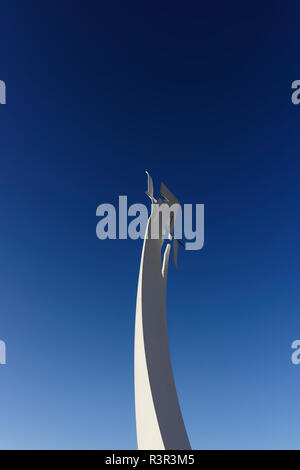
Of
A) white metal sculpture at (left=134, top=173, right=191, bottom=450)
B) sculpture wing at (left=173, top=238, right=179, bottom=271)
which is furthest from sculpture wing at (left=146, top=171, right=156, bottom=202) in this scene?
sculpture wing at (left=173, top=238, right=179, bottom=271)

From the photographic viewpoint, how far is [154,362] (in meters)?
10.9

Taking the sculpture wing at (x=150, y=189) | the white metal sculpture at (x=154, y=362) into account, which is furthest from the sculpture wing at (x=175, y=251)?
the sculpture wing at (x=150, y=189)

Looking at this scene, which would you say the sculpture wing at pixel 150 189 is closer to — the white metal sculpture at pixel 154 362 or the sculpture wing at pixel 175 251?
the white metal sculpture at pixel 154 362

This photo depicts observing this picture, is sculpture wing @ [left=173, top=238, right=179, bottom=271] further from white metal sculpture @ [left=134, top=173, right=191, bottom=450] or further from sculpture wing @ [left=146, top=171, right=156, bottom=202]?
sculpture wing @ [left=146, top=171, right=156, bottom=202]

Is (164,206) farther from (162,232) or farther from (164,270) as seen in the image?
(164,270)

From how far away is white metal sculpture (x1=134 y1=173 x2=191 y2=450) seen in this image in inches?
383

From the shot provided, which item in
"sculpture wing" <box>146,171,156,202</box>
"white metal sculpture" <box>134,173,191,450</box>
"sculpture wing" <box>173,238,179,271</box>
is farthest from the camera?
"sculpture wing" <box>173,238,179,271</box>

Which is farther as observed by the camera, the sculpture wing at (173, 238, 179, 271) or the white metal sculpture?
the sculpture wing at (173, 238, 179, 271)

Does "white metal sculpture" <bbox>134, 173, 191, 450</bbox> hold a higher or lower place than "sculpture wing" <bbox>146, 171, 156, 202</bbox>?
lower

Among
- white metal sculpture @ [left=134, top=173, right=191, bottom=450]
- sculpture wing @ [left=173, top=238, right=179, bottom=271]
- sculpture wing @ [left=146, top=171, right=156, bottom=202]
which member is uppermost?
sculpture wing @ [left=146, top=171, right=156, bottom=202]
